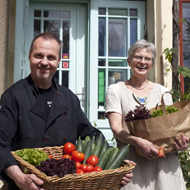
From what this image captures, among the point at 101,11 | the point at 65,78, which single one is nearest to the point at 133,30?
the point at 101,11

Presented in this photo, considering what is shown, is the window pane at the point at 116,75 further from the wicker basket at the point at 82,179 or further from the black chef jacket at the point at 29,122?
the wicker basket at the point at 82,179

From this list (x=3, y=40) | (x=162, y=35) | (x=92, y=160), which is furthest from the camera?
(x=162, y=35)

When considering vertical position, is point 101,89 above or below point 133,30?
below

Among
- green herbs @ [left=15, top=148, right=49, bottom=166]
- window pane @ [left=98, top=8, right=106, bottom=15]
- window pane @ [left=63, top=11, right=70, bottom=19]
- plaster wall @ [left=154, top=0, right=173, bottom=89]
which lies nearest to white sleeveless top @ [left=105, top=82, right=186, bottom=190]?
green herbs @ [left=15, top=148, right=49, bottom=166]

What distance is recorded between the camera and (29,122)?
1567 millimetres

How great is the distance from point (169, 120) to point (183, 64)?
7.86 ft

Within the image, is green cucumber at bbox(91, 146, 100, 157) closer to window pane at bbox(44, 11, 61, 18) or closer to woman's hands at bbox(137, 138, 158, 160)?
woman's hands at bbox(137, 138, 158, 160)

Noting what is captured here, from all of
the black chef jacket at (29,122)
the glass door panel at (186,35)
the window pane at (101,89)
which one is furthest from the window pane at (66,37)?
the black chef jacket at (29,122)

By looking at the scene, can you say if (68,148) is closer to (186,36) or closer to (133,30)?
(133,30)

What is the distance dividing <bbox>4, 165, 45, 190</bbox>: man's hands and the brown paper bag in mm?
836

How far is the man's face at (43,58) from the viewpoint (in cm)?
165

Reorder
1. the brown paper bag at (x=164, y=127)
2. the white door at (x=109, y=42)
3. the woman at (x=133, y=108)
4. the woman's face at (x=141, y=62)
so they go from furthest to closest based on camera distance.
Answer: the white door at (x=109, y=42), the woman's face at (x=141, y=62), the woman at (x=133, y=108), the brown paper bag at (x=164, y=127)

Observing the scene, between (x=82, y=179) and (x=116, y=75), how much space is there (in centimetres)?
275

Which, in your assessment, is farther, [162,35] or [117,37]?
[117,37]
